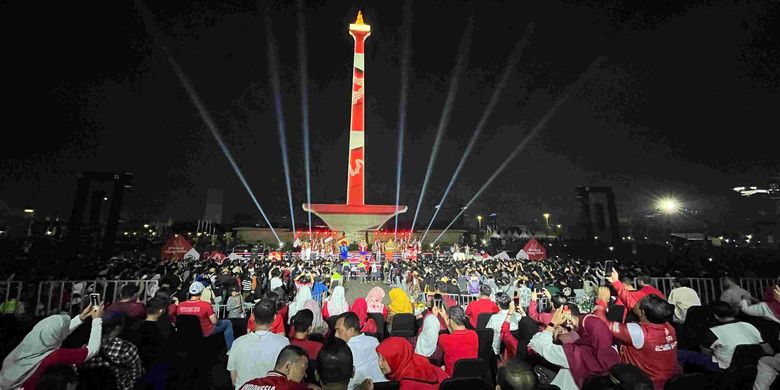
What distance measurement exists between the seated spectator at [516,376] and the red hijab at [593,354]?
1125 mm

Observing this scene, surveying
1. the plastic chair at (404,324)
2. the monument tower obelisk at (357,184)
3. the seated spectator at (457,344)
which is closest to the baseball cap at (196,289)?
the plastic chair at (404,324)

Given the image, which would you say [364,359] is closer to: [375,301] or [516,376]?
[516,376]

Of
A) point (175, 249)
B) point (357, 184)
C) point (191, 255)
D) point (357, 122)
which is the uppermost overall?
point (357, 122)

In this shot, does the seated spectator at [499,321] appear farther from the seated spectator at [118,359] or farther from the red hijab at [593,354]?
the seated spectator at [118,359]

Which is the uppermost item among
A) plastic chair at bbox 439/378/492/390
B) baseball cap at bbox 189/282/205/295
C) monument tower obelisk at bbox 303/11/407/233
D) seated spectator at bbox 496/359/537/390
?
monument tower obelisk at bbox 303/11/407/233

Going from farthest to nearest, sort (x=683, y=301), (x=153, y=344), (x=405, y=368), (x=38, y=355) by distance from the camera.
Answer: (x=683, y=301)
(x=153, y=344)
(x=38, y=355)
(x=405, y=368)

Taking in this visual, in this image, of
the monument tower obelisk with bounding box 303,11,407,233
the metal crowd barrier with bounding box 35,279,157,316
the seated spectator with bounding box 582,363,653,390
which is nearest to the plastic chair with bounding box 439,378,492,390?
the seated spectator with bounding box 582,363,653,390

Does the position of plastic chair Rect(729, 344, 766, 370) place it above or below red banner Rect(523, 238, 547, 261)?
below

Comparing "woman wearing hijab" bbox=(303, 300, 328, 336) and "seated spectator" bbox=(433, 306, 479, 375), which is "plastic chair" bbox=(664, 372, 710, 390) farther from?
"woman wearing hijab" bbox=(303, 300, 328, 336)

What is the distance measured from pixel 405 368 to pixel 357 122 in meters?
33.6

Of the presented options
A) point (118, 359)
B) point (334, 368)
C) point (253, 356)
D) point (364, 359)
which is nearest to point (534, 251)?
point (364, 359)

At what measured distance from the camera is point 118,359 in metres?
3.85

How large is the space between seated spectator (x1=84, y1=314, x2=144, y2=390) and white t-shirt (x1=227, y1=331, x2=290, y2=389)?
5.51ft

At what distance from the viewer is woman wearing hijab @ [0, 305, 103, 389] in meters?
3.05
